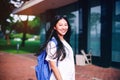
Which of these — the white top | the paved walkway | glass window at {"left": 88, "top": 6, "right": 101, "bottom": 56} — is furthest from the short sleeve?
glass window at {"left": 88, "top": 6, "right": 101, "bottom": 56}

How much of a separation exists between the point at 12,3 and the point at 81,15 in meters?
19.4

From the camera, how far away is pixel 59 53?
2832 mm

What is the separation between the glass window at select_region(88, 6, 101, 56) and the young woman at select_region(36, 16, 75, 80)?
10.8 metres

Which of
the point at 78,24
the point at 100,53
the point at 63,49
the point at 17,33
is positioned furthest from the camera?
the point at 17,33

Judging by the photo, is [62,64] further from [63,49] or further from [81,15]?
[81,15]

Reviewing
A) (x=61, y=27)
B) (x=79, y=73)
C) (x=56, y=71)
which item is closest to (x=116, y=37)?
(x=79, y=73)

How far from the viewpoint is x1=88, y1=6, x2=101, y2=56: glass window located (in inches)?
546

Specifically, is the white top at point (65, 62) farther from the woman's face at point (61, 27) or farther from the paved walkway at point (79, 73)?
the paved walkway at point (79, 73)

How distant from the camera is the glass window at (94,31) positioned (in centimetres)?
1386

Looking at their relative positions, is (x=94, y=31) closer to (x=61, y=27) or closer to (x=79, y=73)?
(x=79, y=73)

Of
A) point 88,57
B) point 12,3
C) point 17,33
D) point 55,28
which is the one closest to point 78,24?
point 88,57

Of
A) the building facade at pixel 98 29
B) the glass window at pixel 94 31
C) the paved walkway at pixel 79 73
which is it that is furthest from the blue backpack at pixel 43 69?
the glass window at pixel 94 31

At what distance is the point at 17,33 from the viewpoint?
227 ft

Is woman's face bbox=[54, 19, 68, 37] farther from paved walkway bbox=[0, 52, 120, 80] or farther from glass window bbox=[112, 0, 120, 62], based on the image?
glass window bbox=[112, 0, 120, 62]
